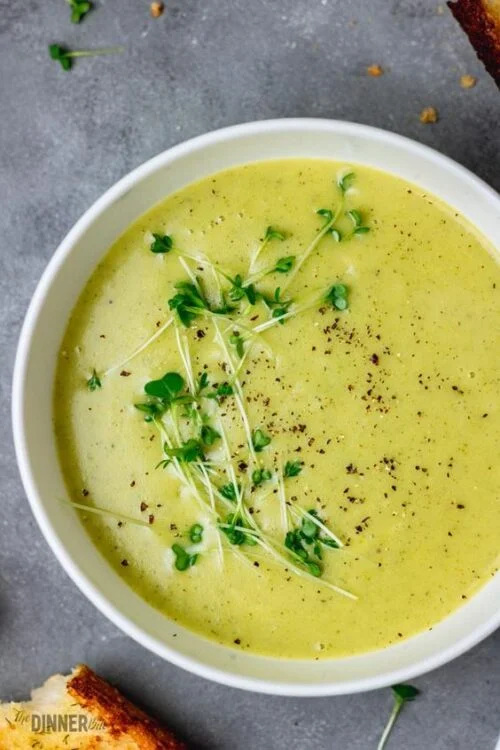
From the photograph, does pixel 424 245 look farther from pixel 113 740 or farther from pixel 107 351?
pixel 113 740

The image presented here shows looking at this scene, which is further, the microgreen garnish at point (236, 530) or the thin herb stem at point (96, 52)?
the thin herb stem at point (96, 52)

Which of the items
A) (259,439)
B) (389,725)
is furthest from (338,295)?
(389,725)

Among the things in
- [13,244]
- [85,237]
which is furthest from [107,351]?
[13,244]

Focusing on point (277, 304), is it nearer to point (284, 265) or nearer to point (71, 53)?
point (284, 265)

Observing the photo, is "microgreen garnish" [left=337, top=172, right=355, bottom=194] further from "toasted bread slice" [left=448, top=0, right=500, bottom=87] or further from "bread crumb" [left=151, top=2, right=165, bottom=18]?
"bread crumb" [left=151, top=2, right=165, bottom=18]

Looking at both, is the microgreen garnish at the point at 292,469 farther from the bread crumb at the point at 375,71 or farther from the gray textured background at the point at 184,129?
the bread crumb at the point at 375,71

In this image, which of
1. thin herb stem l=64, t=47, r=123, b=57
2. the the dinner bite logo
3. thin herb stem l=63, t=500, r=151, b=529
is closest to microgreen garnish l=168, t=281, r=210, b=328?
thin herb stem l=63, t=500, r=151, b=529

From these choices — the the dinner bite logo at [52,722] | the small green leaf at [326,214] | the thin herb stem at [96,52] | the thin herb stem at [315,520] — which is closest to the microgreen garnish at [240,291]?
the small green leaf at [326,214]
